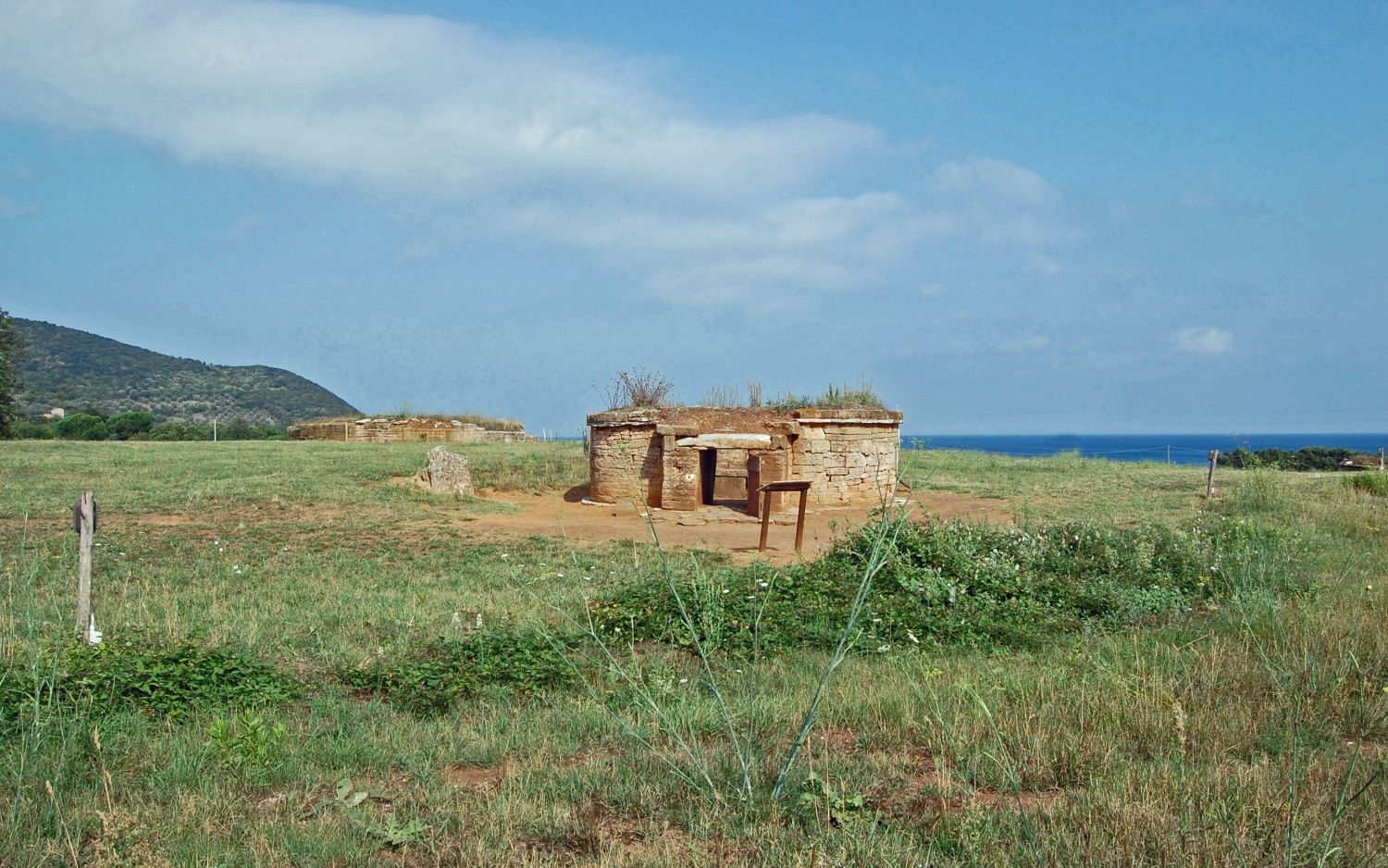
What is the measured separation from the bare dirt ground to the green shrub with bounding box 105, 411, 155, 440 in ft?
82.9

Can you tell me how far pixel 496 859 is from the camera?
3.16 meters

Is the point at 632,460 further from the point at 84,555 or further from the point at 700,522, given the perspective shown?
the point at 84,555

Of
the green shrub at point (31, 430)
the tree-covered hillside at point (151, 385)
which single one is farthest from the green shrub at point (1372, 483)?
the tree-covered hillside at point (151, 385)

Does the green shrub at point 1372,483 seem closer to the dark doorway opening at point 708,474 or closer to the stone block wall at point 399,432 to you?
the dark doorway opening at point 708,474

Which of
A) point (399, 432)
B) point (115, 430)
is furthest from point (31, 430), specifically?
point (399, 432)

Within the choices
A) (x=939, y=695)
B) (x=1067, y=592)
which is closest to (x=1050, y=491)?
(x=1067, y=592)

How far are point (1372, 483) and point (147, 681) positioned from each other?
21.6 m

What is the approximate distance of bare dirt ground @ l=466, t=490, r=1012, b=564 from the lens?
13.4 meters

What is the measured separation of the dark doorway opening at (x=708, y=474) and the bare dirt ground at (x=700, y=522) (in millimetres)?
962

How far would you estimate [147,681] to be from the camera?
535 cm

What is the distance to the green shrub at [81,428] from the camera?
3516cm

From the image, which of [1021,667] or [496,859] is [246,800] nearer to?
[496,859]

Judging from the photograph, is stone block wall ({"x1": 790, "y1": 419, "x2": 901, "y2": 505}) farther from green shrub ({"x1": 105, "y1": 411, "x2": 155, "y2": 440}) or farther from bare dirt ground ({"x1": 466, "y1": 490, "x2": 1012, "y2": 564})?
green shrub ({"x1": 105, "y1": 411, "x2": 155, "y2": 440})

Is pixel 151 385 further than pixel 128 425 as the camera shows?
Yes
